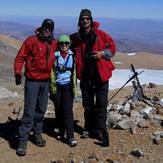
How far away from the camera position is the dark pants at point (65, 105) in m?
7.66

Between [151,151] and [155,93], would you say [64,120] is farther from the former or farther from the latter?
[155,93]

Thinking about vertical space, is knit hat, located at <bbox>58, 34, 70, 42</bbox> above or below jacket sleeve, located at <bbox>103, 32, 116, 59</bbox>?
above

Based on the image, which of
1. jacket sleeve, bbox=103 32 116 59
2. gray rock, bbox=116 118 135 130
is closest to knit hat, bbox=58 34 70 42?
jacket sleeve, bbox=103 32 116 59

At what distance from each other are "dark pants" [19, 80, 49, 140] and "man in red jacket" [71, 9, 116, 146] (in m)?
0.65

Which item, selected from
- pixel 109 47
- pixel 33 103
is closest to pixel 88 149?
pixel 33 103

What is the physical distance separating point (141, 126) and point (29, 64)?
2.41 m

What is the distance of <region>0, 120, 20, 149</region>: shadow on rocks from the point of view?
8.22 metres

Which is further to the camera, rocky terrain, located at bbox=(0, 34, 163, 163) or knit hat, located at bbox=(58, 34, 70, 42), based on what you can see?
rocky terrain, located at bbox=(0, 34, 163, 163)

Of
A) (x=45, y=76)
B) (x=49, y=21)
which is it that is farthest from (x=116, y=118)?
(x=49, y=21)

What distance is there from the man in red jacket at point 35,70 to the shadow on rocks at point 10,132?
1.88ft

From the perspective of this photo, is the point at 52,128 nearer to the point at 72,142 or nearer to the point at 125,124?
the point at 72,142

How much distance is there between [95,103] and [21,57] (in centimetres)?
161

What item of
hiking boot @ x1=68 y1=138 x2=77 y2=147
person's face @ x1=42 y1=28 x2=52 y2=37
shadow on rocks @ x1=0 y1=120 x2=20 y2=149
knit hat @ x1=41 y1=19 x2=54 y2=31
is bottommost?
shadow on rocks @ x1=0 y1=120 x2=20 y2=149

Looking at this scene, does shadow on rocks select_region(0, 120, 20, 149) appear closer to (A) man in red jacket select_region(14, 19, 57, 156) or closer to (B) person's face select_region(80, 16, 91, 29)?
(A) man in red jacket select_region(14, 19, 57, 156)
